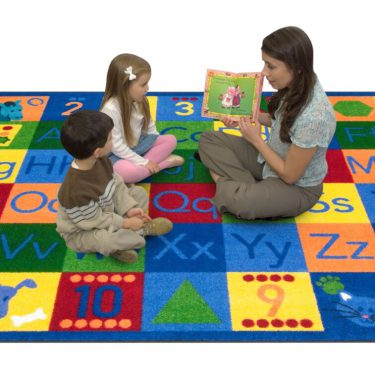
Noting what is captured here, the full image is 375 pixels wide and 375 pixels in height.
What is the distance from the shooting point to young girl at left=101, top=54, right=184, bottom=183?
3.15 metres

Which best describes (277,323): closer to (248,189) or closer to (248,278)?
(248,278)

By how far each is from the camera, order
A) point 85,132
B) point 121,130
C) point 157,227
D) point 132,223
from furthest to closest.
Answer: point 121,130, point 157,227, point 132,223, point 85,132

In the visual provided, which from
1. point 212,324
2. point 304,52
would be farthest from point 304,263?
point 304,52

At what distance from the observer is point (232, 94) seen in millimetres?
3383

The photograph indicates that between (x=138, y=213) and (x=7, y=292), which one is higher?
(x=138, y=213)

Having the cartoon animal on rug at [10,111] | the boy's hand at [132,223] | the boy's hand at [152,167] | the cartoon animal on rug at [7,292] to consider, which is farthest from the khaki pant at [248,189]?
the cartoon animal on rug at [10,111]

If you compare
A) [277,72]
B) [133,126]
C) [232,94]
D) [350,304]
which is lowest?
[350,304]

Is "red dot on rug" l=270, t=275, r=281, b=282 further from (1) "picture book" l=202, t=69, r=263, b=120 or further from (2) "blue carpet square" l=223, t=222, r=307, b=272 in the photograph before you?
(1) "picture book" l=202, t=69, r=263, b=120

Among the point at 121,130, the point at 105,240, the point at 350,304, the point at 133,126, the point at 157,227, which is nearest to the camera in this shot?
the point at 350,304

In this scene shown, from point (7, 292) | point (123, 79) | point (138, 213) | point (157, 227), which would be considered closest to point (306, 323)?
point (157, 227)

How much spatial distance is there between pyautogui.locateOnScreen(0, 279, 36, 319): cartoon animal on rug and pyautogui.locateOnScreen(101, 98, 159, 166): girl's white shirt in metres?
0.96

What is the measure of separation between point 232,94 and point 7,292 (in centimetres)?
170

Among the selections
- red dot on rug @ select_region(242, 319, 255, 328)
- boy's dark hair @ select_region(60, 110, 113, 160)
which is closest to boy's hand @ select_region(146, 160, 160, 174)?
boy's dark hair @ select_region(60, 110, 113, 160)

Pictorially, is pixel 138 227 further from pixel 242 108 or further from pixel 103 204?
pixel 242 108
